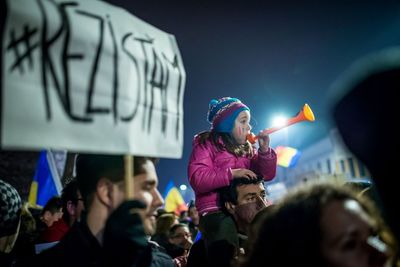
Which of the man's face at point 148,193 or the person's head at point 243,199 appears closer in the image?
the man's face at point 148,193

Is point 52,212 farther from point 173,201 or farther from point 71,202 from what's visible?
point 173,201

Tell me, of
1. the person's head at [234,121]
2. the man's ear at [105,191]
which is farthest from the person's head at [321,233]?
the person's head at [234,121]

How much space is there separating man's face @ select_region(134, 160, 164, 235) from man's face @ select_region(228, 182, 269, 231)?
4.64 ft

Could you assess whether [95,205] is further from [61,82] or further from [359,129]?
[359,129]

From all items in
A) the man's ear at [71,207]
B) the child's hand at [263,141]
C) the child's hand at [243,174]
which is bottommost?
the man's ear at [71,207]

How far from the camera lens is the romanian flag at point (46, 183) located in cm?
729

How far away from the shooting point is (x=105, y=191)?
210 centimetres

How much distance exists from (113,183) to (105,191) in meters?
0.06

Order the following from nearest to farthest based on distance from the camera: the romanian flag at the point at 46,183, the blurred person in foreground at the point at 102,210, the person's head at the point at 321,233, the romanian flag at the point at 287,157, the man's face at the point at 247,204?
the person's head at the point at 321,233 → the blurred person in foreground at the point at 102,210 → the man's face at the point at 247,204 → the romanian flag at the point at 287,157 → the romanian flag at the point at 46,183

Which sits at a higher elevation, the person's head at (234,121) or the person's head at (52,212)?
the person's head at (234,121)

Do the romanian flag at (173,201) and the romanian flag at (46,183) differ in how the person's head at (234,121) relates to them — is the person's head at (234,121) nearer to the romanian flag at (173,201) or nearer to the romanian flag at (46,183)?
the romanian flag at (46,183)

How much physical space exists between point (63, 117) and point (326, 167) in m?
47.6

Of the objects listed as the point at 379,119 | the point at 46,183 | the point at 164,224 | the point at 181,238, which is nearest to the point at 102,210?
the point at 379,119

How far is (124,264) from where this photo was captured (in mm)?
1875
